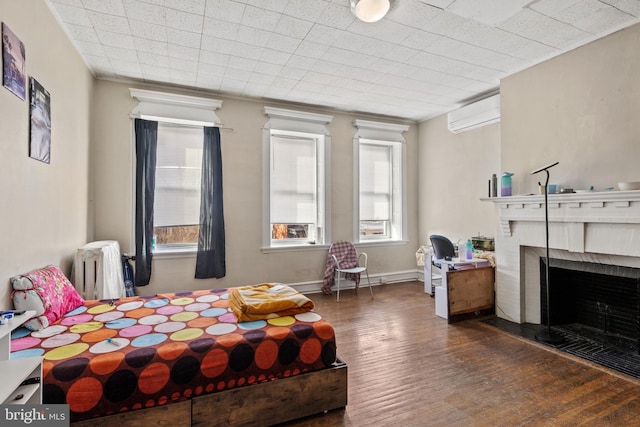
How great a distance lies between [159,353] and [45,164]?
193cm

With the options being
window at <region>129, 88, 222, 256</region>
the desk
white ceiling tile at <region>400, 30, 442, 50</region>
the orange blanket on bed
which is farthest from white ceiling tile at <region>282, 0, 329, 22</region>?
the desk

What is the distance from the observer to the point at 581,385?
2.35 meters

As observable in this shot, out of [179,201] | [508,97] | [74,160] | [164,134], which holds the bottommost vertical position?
[179,201]

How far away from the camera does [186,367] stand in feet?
5.73

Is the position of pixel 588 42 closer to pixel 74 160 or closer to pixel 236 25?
pixel 236 25

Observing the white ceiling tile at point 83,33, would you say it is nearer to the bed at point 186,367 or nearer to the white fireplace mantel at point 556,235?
the bed at point 186,367

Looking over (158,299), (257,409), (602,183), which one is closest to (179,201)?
(158,299)

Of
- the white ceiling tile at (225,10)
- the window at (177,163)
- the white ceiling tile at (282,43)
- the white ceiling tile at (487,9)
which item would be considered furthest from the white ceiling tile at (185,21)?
the white ceiling tile at (487,9)

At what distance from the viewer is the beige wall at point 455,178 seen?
4.57 meters

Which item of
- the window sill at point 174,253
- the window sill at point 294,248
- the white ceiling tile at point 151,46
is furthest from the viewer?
the window sill at point 294,248

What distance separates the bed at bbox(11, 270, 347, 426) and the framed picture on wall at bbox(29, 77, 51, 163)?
1250 millimetres

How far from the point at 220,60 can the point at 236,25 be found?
28.6 inches

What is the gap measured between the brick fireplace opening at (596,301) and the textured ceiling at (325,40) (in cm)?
222

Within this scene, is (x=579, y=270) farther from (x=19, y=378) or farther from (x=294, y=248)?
(x=19, y=378)
